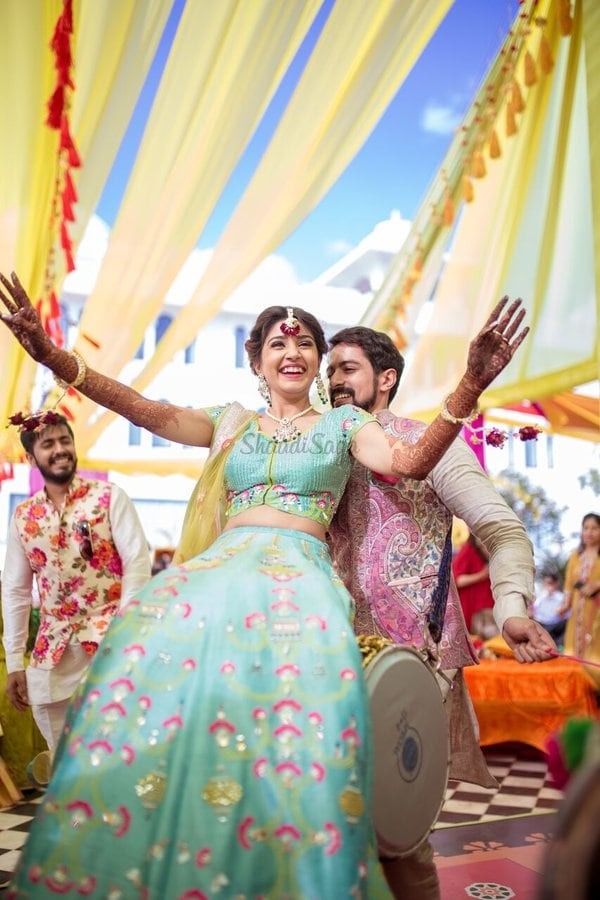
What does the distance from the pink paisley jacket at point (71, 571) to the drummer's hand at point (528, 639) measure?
1.84m

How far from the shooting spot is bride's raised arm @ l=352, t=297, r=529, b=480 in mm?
1797

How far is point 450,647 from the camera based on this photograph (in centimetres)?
221

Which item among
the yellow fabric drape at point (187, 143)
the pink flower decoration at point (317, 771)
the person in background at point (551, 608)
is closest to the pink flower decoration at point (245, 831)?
the pink flower decoration at point (317, 771)

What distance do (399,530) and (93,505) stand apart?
5.16 feet

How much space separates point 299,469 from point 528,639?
67cm

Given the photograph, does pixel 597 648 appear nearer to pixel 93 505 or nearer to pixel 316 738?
pixel 316 738

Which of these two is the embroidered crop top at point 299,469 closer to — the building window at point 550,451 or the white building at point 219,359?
the white building at point 219,359

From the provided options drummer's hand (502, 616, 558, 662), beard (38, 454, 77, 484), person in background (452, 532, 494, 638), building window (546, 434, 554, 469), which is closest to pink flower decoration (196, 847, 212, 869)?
drummer's hand (502, 616, 558, 662)

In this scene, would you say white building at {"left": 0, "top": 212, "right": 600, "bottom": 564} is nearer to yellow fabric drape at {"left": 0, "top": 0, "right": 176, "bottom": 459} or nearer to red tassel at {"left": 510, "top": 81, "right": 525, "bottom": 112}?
red tassel at {"left": 510, "top": 81, "right": 525, "bottom": 112}

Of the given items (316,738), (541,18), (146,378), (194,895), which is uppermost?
(541,18)

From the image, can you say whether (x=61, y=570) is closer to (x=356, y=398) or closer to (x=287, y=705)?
(x=356, y=398)

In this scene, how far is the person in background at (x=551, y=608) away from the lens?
852cm

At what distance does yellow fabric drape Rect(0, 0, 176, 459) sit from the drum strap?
2437 mm

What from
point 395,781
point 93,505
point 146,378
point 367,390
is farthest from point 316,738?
point 146,378
